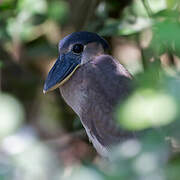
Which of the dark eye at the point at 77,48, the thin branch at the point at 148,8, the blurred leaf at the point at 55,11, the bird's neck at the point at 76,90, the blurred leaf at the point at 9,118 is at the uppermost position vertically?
the blurred leaf at the point at 9,118

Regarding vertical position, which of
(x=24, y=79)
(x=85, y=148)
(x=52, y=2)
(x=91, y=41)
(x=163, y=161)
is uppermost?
(x=163, y=161)

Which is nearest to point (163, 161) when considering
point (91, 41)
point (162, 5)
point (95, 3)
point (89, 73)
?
point (89, 73)

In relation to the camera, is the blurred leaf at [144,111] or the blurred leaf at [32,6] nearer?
the blurred leaf at [144,111]

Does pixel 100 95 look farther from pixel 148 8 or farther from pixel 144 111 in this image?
pixel 144 111

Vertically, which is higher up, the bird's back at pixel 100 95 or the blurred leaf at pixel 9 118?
the blurred leaf at pixel 9 118

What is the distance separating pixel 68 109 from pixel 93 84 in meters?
1.34

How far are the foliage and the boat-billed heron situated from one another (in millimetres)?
109

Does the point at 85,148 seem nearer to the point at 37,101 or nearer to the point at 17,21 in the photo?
the point at 37,101

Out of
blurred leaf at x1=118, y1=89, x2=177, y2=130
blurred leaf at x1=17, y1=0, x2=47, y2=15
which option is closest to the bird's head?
blurred leaf at x1=17, y1=0, x2=47, y2=15

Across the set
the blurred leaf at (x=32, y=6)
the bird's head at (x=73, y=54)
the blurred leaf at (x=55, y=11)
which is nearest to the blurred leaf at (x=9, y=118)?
the bird's head at (x=73, y=54)

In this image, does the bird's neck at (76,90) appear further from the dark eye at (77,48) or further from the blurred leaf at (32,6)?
the blurred leaf at (32,6)

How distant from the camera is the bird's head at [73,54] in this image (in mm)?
1743

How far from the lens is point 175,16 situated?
100 cm

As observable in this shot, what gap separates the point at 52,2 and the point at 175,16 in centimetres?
164
